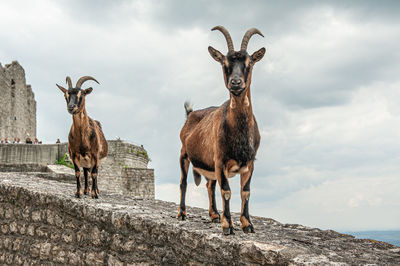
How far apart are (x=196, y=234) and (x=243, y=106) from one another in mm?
1583

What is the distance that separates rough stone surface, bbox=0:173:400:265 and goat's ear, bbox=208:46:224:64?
1995 mm

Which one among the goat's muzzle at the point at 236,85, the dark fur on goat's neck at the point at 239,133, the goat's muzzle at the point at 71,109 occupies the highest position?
the goat's muzzle at the point at 71,109

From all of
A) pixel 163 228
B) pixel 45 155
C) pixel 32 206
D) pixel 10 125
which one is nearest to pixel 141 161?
pixel 45 155

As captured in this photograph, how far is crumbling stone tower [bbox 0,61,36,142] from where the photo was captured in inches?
1220

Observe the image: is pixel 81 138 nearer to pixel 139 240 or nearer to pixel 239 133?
pixel 139 240

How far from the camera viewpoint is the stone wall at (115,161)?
828 inches

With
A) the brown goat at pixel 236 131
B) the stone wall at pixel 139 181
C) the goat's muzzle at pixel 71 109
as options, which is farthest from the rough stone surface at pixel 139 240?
the stone wall at pixel 139 181

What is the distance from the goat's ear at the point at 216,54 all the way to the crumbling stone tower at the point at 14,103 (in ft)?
99.5

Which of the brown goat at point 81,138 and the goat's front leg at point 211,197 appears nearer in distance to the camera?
the goat's front leg at point 211,197

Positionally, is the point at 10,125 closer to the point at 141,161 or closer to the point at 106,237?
the point at 141,161

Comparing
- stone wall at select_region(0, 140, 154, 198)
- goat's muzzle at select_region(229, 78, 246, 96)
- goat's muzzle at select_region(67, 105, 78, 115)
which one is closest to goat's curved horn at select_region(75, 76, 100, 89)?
goat's muzzle at select_region(67, 105, 78, 115)

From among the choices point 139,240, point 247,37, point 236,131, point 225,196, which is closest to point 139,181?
point 139,240

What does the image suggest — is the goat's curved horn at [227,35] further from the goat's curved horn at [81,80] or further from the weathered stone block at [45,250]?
the weathered stone block at [45,250]

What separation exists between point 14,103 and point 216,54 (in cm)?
3312
